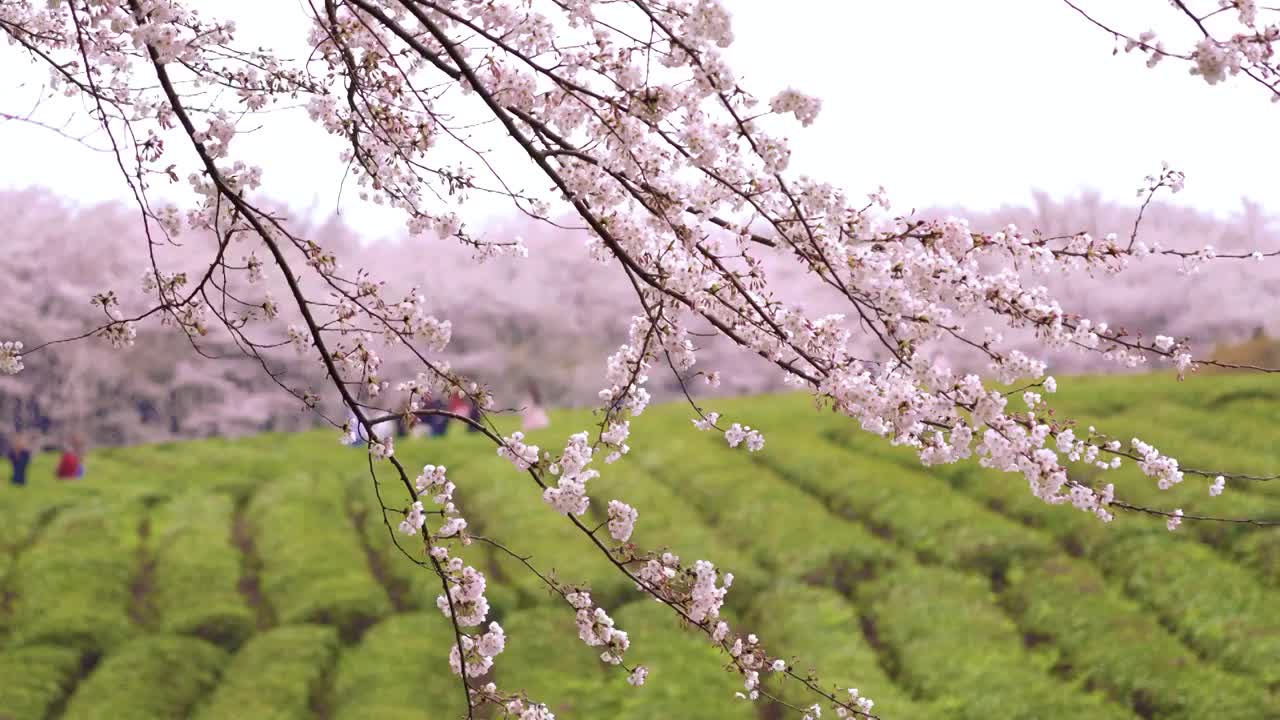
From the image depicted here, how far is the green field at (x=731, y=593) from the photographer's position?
36.4ft

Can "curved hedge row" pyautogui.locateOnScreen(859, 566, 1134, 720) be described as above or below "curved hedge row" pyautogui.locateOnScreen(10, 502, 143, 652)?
below

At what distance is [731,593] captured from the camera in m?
13.2

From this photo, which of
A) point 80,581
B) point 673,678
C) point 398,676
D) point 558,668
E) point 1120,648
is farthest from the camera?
point 80,581

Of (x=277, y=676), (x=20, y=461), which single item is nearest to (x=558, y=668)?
(x=277, y=676)

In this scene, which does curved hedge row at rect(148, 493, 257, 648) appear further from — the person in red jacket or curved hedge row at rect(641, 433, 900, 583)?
curved hedge row at rect(641, 433, 900, 583)

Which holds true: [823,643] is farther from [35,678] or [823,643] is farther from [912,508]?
[35,678]

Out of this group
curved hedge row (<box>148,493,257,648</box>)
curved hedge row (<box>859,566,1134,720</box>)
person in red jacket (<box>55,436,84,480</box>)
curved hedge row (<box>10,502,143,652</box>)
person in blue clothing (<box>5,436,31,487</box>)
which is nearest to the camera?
curved hedge row (<box>859,566,1134,720</box>)

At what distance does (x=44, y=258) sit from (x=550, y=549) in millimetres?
17903

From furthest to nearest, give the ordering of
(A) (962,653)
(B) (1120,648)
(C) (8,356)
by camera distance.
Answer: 1. (A) (962,653)
2. (B) (1120,648)
3. (C) (8,356)

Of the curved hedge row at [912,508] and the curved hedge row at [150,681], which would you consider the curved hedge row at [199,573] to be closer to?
the curved hedge row at [150,681]

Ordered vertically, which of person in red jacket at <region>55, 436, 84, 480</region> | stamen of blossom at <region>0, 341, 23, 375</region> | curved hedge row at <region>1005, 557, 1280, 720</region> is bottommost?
stamen of blossom at <region>0, 341, 23, 375</region>

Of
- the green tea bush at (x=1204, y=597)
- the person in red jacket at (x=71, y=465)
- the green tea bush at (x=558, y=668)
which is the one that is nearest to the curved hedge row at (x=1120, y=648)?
the green tea bush at (x=1204, y=597)

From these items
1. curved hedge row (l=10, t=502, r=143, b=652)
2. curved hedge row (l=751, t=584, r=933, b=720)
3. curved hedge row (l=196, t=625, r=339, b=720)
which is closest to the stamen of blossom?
curved hedge row (l=196, t=625, r=339, b=720)

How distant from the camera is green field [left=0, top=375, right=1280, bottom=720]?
36.4 ft
